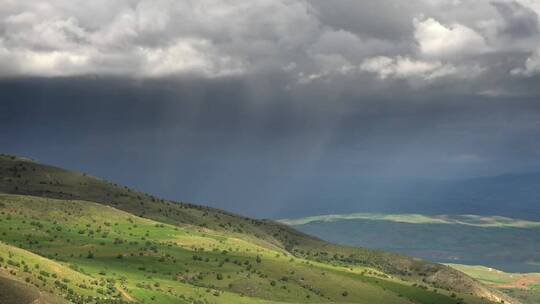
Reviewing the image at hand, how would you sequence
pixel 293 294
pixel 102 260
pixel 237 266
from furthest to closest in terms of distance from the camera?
pixel 237 266 → pixel 293 294 → pixel 102 260

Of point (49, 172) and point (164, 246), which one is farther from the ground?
point (49, 172)

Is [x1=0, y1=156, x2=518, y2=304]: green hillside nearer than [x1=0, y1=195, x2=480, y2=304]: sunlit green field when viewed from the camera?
Yes

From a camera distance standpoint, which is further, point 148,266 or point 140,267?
point 148,266

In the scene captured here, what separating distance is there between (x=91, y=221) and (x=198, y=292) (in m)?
55.9

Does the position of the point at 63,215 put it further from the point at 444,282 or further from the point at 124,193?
the point at 444,282

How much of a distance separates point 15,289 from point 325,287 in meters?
73.7

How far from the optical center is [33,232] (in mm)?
108438

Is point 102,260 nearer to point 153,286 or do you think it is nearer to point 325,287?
point 153,286

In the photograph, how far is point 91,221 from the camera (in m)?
135

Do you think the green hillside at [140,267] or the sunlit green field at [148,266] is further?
the sunlit green field at [148,266]

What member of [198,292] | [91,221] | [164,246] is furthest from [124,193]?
[198,292]

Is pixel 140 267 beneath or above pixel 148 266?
beneath

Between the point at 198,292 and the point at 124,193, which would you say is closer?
the point at 198,292

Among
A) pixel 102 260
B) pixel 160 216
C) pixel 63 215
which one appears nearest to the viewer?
pixel 102 260
